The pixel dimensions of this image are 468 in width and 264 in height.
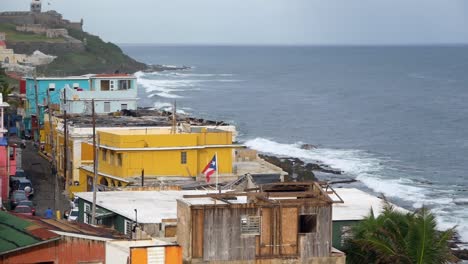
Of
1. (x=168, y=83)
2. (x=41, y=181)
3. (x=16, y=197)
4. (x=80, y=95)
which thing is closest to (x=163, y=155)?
(x=16, y=197)

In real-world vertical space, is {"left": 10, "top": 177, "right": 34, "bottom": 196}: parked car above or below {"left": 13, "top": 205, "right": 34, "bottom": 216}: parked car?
below

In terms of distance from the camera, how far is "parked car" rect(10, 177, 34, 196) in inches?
1748

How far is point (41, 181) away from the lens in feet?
160

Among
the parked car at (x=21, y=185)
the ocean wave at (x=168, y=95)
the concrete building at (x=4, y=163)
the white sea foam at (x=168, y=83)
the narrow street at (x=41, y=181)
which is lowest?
the white sea foam at (x=168, y=83)

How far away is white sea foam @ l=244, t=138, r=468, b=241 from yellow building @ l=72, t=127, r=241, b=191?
10.7m

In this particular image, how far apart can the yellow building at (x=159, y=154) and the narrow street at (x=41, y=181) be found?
4.96 feet

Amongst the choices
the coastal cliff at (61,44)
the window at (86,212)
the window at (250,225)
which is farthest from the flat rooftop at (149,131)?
the coastal cliff at (61,44)

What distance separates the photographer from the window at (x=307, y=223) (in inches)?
936

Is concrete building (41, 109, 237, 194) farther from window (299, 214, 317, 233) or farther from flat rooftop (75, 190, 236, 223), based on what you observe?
window (299, 214, 317, 233)

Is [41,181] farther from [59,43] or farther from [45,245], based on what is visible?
[59,43]

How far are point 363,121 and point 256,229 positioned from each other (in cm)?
8826

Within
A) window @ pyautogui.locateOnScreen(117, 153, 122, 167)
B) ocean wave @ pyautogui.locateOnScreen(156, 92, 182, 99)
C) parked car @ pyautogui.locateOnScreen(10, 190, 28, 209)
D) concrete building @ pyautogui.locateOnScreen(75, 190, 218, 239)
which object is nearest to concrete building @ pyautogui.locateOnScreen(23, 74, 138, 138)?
window @ pyautogui.locateOnScreen(117, 153, 122, 167)

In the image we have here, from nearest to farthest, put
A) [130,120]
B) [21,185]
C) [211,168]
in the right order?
[211,168] → [21,185] → [130,120]

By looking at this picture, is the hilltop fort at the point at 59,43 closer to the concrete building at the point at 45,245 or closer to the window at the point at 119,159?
the window at the point at 119,159
